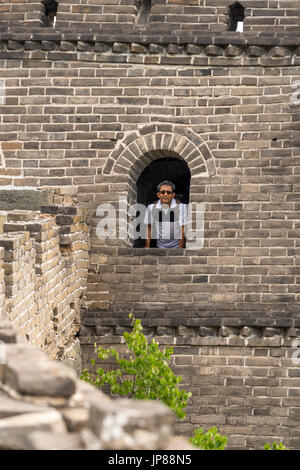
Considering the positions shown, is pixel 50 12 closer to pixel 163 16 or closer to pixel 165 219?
pixel 163 16

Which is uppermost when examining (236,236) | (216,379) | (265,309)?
(236,236)

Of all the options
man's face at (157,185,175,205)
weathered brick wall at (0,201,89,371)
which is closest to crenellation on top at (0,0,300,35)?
man's face at (157,185,175,205)

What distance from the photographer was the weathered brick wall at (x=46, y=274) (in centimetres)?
1052

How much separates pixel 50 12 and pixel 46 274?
5039 millimetres

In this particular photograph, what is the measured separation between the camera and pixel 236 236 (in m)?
15.1

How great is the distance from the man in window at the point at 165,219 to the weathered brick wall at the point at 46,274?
1.14 metres

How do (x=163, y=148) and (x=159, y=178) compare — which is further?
(x=159, y=178)

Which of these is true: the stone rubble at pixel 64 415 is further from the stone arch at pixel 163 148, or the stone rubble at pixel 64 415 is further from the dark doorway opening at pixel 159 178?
the dark doorway opening at pixel 159 178

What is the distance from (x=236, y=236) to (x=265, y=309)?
1.02 metres

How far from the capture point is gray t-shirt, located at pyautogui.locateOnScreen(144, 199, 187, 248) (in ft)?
51.5

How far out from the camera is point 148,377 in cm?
1326

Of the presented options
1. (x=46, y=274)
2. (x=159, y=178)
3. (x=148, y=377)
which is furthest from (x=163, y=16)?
(x=148, y=377)
